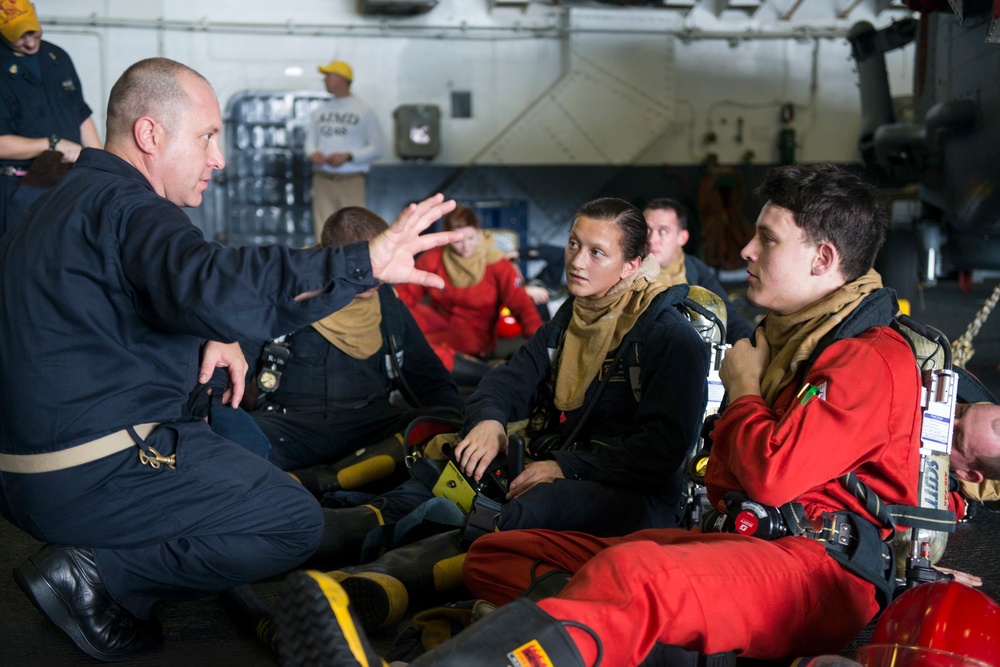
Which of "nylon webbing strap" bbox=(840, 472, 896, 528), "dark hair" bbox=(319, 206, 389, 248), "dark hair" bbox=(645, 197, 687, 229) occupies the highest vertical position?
"dark hair" bbox=(645, 197, 687, 229)

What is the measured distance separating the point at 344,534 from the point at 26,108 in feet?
9.92

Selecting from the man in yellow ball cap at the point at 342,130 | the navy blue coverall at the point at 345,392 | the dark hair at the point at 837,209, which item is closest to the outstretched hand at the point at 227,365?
the navy blue coverall at the point at 345,392

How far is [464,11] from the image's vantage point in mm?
10523

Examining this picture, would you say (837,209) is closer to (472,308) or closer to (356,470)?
(356,470)

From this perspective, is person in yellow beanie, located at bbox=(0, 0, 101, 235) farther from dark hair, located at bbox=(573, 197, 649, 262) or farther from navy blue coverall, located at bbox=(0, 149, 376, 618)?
dark hair, located at bbox=(573, 197, 649, 262)

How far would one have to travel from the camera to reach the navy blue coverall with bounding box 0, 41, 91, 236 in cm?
436

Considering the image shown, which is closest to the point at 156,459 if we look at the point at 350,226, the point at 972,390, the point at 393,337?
the point at 350,226

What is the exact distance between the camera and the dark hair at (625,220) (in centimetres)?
289

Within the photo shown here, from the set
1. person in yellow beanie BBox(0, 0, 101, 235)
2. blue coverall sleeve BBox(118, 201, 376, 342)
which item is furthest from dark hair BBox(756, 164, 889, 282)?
person in yellow beanie BBox(0, 0, 101, 235)

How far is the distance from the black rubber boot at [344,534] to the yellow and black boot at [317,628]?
1244 millimetres

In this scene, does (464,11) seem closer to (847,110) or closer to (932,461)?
(847,110)

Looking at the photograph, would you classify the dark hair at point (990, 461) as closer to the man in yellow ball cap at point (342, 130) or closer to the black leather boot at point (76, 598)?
the black leather boot at point (76, 598)

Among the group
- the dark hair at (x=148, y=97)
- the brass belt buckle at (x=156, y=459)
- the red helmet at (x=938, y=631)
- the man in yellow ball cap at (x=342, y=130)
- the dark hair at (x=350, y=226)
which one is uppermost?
the man in yellow ball cap at (x=342, y=130)

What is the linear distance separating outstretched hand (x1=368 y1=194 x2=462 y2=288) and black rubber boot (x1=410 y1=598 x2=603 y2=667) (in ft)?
2.40
